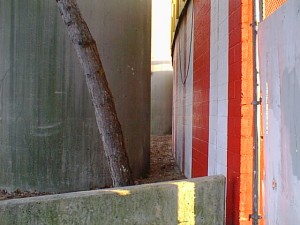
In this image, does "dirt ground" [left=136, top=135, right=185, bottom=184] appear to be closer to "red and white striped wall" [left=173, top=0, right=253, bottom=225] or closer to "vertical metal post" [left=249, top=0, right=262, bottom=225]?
"red and white striped wall" [left=173, top=0, right=253, bottom=225]

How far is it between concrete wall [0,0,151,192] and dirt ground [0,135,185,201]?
0.54 feet

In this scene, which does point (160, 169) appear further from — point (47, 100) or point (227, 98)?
point (227, 98)

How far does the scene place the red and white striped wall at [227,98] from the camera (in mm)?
3121

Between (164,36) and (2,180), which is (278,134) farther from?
(164,36)

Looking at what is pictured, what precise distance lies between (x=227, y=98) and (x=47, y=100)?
3924 millimetres

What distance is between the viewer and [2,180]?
682cm

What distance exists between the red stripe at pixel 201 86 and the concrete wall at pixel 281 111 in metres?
1.54

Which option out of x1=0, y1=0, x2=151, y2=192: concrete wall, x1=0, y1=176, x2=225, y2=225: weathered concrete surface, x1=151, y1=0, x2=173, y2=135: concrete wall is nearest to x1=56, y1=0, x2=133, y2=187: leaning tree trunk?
x1=0, y1=176, x2=225, y2=225: weathered concrete surface

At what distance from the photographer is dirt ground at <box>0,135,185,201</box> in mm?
6629

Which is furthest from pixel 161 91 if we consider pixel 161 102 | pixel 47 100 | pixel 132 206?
pixel 132 206

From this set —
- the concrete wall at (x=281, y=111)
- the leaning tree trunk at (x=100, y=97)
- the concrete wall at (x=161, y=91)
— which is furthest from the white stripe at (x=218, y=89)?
the concrete wall at (x=161, y=91)

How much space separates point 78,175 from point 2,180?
138 cm

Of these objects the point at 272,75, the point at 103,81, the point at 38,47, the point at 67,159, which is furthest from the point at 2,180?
the point at 272,75

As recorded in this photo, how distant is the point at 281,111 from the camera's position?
254 centimetres
